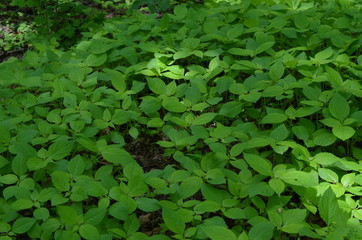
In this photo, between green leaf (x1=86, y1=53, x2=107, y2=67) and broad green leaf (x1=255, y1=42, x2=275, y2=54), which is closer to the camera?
broad green leaf (x1=255, y1=42, x2=275, y2=54)

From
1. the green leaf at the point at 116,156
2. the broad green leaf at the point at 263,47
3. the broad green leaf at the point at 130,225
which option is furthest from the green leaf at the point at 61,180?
the broad green leaf at the point at 263,47

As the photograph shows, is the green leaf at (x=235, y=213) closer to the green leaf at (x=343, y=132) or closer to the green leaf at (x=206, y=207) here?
the green leaf at (x=206, y=207)

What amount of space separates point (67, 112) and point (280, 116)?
53.3 inches

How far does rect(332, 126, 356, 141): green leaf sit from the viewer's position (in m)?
2.17

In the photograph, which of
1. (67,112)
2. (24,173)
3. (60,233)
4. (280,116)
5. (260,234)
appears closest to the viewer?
(260,234)

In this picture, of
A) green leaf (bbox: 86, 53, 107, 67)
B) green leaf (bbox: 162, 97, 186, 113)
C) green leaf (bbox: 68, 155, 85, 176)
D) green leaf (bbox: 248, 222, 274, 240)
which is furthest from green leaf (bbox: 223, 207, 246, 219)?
green leaf (bbox: 86, 53, 107, 67)

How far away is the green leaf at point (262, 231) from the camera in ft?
5.66

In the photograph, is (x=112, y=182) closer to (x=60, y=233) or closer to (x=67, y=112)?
(x=60, y=233)

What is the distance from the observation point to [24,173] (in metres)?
2.22

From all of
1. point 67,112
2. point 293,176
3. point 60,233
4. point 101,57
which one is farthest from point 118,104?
point 293,176

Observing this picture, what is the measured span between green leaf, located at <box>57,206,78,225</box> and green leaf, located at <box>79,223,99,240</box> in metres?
0.06

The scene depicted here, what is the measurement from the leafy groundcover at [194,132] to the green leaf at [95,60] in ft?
0.04

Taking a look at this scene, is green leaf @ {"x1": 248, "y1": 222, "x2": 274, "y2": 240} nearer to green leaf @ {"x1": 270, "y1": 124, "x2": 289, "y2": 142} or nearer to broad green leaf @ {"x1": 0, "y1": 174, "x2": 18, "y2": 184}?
green leaf @ {"x1": 270, "y1": 124, "x2": 289, "y2": 142}

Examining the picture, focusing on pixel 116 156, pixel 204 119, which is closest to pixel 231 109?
pixel 204 119
